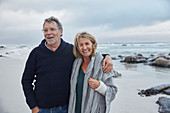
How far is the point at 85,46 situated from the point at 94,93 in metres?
0.74

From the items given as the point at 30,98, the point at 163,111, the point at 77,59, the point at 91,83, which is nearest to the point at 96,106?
the point at 91,83

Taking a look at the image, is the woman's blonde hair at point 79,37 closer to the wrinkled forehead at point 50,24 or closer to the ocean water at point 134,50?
the wrinkled forehead at point 50,24

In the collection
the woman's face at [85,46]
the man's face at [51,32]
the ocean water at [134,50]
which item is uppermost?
the man's face at [51,32]

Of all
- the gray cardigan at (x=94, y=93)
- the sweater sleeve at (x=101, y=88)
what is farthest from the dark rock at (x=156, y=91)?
the sweater sleeve at (x=101, y=88)

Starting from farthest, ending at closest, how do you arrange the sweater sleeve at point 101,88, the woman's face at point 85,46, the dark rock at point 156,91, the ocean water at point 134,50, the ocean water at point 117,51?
1. the ocean water at point 134,50
2. the ocean water at point 117,51
3. the dark rock at point 156,91
4. the woman's face at point 85,46
5. the sweater sleeve at point 101,88

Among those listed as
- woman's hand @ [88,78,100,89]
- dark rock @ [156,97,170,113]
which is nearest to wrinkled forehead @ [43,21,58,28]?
woman's hand @ [88,78,100,89]

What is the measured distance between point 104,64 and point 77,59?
0.47 m

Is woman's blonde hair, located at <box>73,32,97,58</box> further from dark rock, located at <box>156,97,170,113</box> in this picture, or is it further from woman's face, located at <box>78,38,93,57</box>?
dark rock, located at <box>156,97,170,113</box>

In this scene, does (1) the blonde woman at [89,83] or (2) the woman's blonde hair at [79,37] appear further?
(2) the woman's blonde hair at [79,37]

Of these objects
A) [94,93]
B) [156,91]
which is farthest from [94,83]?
[156,91]

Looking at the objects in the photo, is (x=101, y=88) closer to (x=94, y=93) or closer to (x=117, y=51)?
(x=94, y=93)

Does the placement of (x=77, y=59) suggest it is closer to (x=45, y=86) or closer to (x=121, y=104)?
(x=45, y=86)

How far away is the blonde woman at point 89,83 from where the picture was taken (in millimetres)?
2375

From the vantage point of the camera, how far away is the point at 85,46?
2.47 meters
